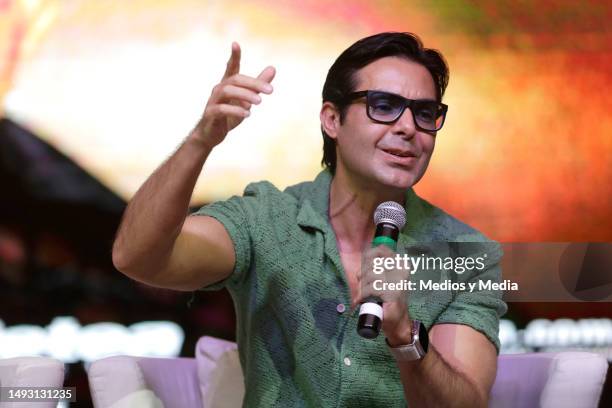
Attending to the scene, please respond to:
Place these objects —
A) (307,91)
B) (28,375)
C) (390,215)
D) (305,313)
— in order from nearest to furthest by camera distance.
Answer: (390,215) → (28,375) → (305,313) → (307,91)

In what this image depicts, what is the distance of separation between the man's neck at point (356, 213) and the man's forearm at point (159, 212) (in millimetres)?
509

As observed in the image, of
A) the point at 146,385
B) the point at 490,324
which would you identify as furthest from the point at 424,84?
the point at 146,385

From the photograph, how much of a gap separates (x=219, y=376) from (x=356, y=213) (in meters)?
0.53

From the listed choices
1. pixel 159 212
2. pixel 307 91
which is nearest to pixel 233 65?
pixel 159 212

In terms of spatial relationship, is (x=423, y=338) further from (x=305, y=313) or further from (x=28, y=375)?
(x=28, y=375)

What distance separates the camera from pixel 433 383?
1.80 meters

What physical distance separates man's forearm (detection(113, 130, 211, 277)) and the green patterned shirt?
26 cm

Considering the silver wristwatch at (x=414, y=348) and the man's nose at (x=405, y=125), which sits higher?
the man's nose at (x=405, y=125)

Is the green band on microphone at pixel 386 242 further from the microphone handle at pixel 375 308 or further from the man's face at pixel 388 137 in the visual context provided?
the man's face at pixel 388 137

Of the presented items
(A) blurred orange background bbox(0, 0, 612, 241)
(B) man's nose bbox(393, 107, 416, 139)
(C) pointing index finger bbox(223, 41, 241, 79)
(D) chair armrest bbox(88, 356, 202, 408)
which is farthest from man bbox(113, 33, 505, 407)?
(A) blurred orange background bbox(0, 0, 612, 241)

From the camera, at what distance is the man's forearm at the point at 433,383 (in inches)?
70.1

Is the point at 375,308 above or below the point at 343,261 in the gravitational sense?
below

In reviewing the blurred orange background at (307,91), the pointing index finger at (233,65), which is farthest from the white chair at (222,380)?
the blurred orange background at (307,91)

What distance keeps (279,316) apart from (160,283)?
0.31 metres
